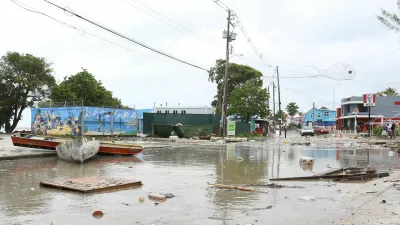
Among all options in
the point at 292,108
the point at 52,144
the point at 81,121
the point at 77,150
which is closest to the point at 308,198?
the point at 77,150

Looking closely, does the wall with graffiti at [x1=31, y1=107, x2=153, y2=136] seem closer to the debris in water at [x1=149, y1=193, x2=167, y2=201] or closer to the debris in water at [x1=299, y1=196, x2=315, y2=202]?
the debris in water at [x1=149, y1=193, x2=167, y2=201]

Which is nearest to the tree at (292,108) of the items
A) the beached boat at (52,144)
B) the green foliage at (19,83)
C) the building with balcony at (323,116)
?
the building with balcony at (323,116)

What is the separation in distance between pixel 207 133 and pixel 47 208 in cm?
2975

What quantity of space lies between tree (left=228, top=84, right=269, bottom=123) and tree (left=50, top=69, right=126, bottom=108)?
15.9 m

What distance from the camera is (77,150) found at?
52.3ft

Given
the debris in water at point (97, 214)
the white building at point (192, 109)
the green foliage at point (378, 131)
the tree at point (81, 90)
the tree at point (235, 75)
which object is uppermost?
the tree at point (235, 75)

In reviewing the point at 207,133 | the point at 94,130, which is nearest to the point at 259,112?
the point at 207,133

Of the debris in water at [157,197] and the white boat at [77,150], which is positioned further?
the white boat at [77,150]

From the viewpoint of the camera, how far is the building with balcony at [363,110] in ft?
217

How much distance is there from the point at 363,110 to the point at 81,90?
50.4 metres

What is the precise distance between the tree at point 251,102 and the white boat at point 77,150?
37.0 meters

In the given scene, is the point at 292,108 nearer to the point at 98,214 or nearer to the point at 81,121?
the point at 81,121

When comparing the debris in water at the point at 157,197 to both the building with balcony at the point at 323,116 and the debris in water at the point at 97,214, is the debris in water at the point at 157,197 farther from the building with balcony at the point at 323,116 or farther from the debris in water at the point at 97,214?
the building with balcony at the point at 323,116

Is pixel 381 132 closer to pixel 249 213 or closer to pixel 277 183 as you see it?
pixel 277 183
